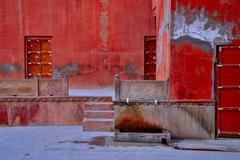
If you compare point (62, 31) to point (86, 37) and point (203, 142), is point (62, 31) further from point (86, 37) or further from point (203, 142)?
point (203, 142)

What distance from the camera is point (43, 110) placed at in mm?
11812

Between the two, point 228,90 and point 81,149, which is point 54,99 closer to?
point 81,149

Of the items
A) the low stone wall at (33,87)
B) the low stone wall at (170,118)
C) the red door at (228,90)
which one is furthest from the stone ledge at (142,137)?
the low stone wall at (33,87)

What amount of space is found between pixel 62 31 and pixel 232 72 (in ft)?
25.9

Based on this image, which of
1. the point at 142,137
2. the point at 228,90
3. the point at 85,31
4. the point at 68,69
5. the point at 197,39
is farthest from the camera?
the point at 68,69

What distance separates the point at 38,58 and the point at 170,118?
7.73 m

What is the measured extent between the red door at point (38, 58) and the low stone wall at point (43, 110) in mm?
4148

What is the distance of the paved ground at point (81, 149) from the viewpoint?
25.9ft

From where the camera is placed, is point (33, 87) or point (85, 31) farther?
point (85, 31)

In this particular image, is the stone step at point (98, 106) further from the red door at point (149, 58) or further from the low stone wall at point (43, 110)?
the red door at point (149, 58)

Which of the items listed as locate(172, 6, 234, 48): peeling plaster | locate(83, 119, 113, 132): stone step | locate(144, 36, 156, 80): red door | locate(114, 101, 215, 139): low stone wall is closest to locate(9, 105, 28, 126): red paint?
locate(83, 119, 113, 132): stone step

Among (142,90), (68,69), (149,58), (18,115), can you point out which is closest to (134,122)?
(142,90)

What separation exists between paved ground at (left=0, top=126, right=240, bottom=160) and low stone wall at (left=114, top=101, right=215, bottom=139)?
0.49 m

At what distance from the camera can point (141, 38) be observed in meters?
15.4
